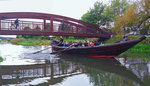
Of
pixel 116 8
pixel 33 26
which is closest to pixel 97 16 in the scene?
pixel 116 8

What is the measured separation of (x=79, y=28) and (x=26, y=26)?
7.98 m

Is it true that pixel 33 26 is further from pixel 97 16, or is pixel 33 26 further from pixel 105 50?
pixel 97 16

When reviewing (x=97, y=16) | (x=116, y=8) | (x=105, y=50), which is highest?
(x=116, y=8)

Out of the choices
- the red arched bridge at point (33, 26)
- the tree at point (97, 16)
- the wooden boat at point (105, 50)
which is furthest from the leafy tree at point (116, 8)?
the wooden boat at point (105, 50)

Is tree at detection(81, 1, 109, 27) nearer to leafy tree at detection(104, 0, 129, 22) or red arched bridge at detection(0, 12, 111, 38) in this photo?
leafy tree at detection(104, 0, 129, 22)

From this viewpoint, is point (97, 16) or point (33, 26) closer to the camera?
point (33, 26)

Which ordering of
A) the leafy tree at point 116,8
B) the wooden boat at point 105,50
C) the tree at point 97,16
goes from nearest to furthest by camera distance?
1. the wooden boat at point 105,50
2. the tree at point 97,16
3. the leafy tree at point 116,8

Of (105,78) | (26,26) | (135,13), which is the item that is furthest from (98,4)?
(105,78)

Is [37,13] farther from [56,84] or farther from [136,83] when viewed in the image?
[136,83]

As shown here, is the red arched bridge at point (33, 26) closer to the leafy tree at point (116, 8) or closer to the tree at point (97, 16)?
the tree at point (97, 16)

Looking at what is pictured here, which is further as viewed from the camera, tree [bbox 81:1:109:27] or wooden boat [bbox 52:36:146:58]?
tree [bbox 81:1:109:27]

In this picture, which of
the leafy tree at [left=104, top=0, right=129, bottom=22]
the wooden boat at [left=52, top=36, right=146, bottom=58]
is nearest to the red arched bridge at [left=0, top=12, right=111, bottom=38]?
the wooden boat at [left=52, top=36, right=146, bottom=58]

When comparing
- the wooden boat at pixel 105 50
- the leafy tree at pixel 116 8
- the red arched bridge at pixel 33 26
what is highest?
the leafy tree at pixel 116 8

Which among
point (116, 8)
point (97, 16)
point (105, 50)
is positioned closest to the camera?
point (105, 50)
